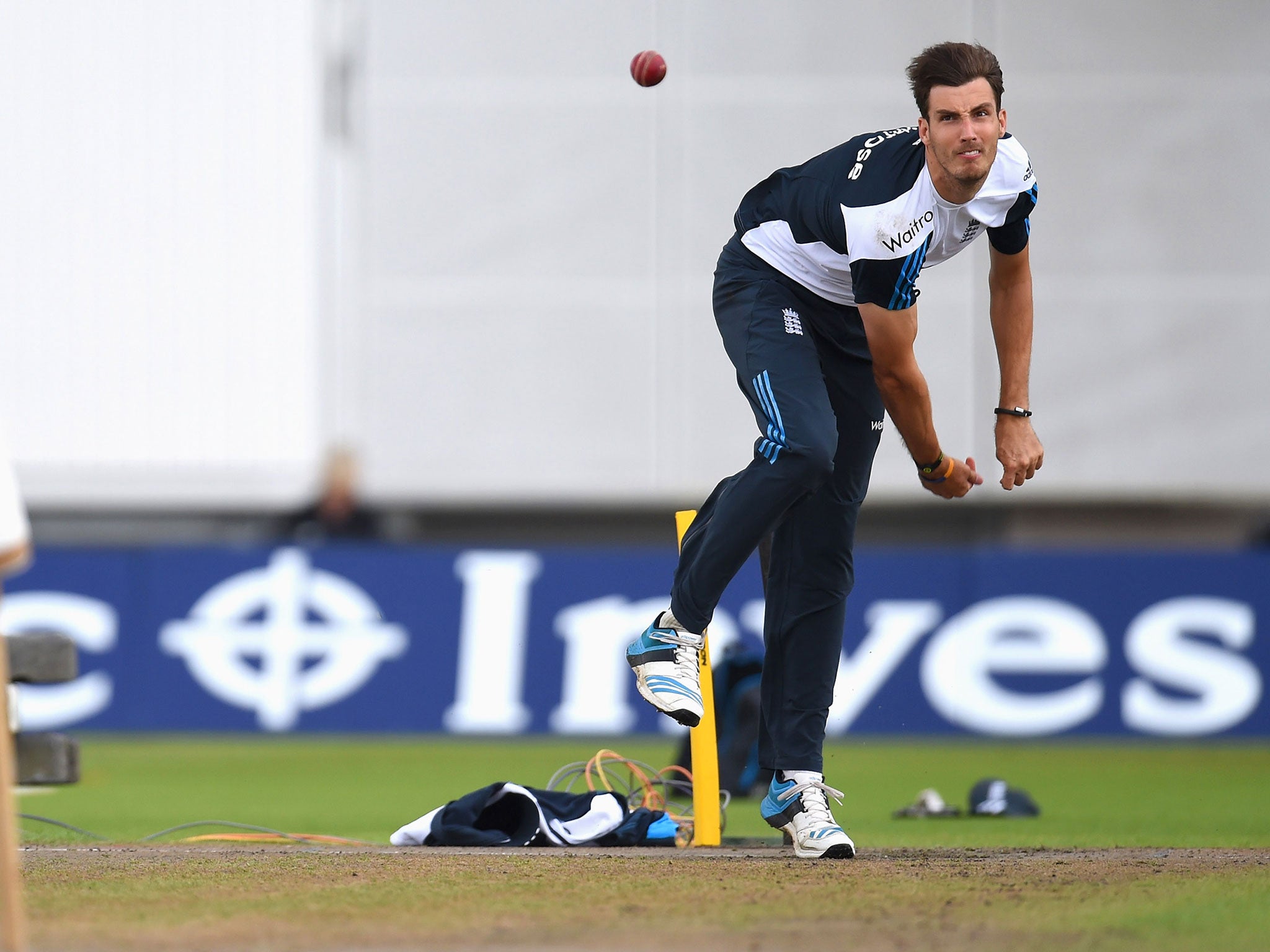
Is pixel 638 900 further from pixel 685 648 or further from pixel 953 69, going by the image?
pixel 953 69

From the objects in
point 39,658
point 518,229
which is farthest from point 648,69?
point 518,229

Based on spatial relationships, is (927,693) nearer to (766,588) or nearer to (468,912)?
(766,588)

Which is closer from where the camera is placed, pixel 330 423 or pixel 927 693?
pixel 927 693

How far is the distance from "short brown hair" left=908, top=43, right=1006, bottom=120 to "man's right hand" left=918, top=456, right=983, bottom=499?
0.88 m

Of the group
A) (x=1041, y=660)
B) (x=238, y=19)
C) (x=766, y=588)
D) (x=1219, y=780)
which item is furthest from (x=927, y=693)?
(x=238, y=19)

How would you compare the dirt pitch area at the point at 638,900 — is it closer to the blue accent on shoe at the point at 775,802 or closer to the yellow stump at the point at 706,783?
the blue accent on shoe at the point at 775,802

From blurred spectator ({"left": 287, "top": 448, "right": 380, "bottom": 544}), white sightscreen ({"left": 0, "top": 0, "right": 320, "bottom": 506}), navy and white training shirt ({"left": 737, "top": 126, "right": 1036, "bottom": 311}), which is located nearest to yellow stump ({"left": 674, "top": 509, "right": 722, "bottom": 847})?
navy and white training shirt ({"left": 737, "top": 126, "right": 1036, "bottom": 311})

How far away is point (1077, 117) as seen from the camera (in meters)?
10.9

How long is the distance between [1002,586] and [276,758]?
13.5 feet

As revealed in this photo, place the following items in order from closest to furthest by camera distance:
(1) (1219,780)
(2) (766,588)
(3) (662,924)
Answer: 1. (3) (662,924)
2. (2) (766,588)
3. (1) (1219,780)

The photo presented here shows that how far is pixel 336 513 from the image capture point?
10.6 m

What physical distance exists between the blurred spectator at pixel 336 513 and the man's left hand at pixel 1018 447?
24.8ft

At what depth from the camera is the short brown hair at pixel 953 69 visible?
333 centimetres

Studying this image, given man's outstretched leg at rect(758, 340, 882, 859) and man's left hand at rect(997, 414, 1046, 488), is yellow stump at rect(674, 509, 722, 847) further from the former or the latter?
man's left hand at rect(997, 414, 1046, 488)
